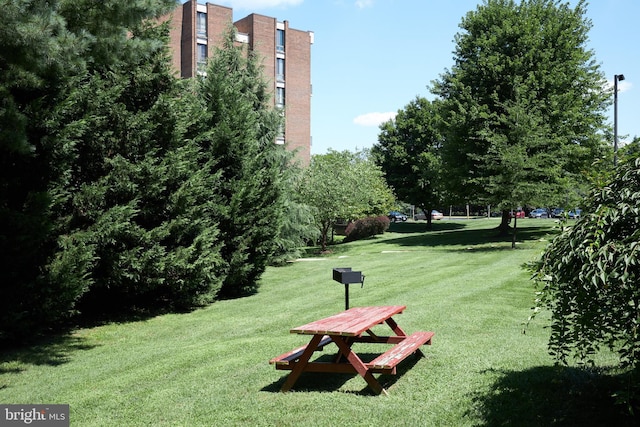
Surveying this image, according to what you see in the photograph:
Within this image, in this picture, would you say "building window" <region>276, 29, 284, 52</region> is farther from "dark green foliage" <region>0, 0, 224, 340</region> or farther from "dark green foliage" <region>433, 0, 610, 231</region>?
"dark green foliage" <region>0, 0, 224, 340</region>

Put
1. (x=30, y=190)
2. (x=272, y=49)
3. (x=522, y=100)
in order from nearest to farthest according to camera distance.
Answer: (x=30, y=190) < (x=522, y=100) < (x=272, y=49)

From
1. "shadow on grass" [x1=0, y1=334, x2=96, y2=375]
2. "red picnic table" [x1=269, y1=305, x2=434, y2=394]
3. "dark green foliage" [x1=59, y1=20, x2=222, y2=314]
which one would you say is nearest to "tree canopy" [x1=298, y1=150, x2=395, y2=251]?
"dark green foliage" [x1=59, y1=20, x2=222, y2=314]

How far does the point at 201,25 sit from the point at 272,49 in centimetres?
655

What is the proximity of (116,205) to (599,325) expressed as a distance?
9.48m

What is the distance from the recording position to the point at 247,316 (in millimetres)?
12734

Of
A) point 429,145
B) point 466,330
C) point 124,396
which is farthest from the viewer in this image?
point 429,145

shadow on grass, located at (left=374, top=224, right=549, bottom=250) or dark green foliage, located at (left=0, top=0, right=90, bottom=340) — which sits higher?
dark green foliage, located at (left=0, top=0, right=90, bottom=340)

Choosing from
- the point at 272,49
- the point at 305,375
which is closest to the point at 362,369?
the point at 305,375

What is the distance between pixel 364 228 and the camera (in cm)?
3969

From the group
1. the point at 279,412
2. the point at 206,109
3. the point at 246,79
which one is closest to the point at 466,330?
the point at 279,412

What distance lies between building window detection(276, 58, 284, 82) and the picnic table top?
4692cm

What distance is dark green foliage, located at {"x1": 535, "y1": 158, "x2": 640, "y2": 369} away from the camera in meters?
4.19

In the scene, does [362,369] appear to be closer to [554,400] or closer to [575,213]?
[554,400]

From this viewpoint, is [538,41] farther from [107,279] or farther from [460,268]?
[107,279]
